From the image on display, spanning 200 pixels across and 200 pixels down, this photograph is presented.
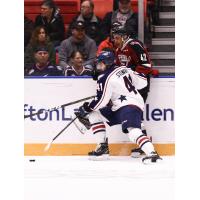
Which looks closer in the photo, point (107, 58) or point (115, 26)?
point (107, 58)

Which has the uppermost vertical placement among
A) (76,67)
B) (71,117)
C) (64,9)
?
(64,9)

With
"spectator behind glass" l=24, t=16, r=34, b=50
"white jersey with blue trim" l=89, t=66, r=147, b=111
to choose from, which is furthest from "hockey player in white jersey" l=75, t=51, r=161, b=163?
"spectator behind glass" l=24, t=16, r=34, b=50

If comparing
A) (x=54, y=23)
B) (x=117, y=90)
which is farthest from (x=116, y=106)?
(x=54, y=23)

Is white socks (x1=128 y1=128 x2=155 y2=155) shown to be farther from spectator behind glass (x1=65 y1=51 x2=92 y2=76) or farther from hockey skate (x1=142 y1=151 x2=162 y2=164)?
spectator behind glass (x1=65 y1=51 x2=92 y2=76)

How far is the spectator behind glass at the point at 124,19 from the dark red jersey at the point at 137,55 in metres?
0.09

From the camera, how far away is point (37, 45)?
17.2 feet

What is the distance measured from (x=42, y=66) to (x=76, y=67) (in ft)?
0.80

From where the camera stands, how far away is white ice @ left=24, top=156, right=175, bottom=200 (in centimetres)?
463

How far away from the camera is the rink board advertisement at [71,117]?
5168 mm

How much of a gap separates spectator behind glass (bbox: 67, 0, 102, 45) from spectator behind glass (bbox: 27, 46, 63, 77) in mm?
320

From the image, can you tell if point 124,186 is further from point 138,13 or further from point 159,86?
point 138,13

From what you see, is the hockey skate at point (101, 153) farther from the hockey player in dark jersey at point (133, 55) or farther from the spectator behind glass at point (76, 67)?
the spectator behind glass at point (76, 67)

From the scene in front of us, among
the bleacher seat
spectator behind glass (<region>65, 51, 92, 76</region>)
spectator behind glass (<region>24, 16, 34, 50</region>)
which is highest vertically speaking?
the bleacher seat

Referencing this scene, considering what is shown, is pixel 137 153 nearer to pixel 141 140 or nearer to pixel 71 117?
pixel 141 140
